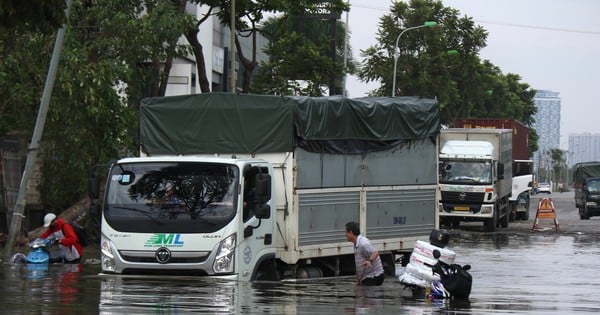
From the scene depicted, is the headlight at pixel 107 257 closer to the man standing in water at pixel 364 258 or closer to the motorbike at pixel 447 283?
the man standing in water at pixel 364 258

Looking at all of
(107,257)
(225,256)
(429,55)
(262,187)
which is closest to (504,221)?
(429,55)

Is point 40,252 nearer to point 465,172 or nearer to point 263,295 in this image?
point 263,295

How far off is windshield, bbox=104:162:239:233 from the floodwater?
81 centimetres

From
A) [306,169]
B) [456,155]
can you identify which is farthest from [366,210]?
[456,155]

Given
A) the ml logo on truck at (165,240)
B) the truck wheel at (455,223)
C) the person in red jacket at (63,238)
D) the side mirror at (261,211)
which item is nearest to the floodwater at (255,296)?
the person in red jacket at (63,238)

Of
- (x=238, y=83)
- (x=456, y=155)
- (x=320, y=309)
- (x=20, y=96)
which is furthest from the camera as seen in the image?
(x=238, y=83)

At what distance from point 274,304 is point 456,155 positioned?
25.4m

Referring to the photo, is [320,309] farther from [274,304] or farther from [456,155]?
[456,155]

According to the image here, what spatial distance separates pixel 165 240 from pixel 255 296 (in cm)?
161

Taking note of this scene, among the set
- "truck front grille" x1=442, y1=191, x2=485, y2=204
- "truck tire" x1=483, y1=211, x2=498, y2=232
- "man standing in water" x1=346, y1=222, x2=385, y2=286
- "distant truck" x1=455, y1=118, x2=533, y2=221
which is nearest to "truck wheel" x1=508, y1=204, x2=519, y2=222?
"distant truck" x1=455, y1=118, x2=533, y2=221

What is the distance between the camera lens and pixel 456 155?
38094 millimetres

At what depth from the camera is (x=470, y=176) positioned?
38375 mm

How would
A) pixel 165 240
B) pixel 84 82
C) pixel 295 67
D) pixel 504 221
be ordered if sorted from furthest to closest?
pixel 504 221 → pixel 295 67 → pixel 84 82 → pixel 165 240

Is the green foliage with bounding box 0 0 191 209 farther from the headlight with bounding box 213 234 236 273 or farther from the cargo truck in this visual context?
the headlight with bounding box 213 234 236 273
